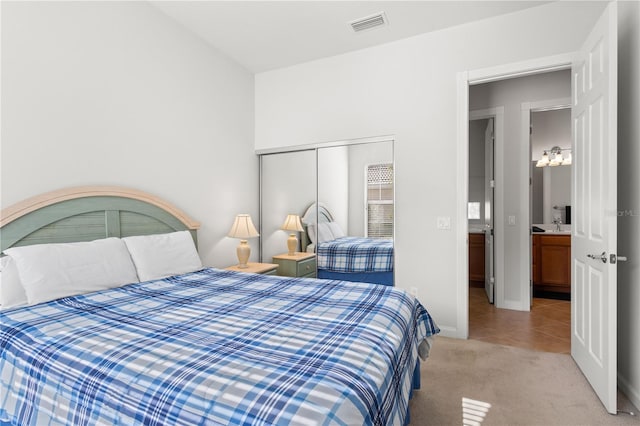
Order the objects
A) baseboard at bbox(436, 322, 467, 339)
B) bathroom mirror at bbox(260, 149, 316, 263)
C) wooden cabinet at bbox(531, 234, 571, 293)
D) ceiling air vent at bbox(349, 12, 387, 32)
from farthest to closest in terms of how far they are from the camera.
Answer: wooden cabinet at bbox(531, 234, 571, 293) → bathroom mirror at bbox(260, 149, 316, 263) → baseboard at bbox(436, 322, 467, 339) → ceiling air vent at bbox(349, 12, 387, 32)

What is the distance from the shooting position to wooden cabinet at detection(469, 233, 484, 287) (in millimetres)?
4957

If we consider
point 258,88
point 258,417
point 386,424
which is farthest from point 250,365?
point 258,88

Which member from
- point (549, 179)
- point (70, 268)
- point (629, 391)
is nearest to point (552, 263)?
point (549, 179)

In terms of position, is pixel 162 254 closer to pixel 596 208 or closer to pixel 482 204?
pixel 596 208

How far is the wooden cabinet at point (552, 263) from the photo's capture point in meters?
4.28

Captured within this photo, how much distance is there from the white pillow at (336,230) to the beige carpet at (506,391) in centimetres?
148

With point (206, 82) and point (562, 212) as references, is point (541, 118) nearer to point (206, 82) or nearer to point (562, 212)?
point (562, 212)

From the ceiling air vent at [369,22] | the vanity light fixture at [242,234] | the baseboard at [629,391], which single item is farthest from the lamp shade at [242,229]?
the baseboard at [629,391]

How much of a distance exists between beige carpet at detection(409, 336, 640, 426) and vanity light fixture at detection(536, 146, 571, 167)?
3.48 m

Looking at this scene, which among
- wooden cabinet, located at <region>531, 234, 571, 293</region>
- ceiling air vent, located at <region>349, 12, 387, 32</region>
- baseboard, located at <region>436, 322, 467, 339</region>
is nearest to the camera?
ceiling air vent, located at <region>349, 12, 387, 32</region>

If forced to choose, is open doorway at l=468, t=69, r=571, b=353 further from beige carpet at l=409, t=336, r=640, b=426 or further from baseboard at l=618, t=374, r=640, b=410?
baseboard at l=618, t=374, r=640, b=410

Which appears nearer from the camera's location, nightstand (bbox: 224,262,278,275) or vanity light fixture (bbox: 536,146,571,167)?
nightstand (bbox: 224,262,278,275)

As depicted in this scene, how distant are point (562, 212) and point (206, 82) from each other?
5.44 m

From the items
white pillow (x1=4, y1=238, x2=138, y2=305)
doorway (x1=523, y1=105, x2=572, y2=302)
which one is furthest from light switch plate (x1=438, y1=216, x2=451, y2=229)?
white pillow (x1=4, y1=238, x2=138, y2=305)
